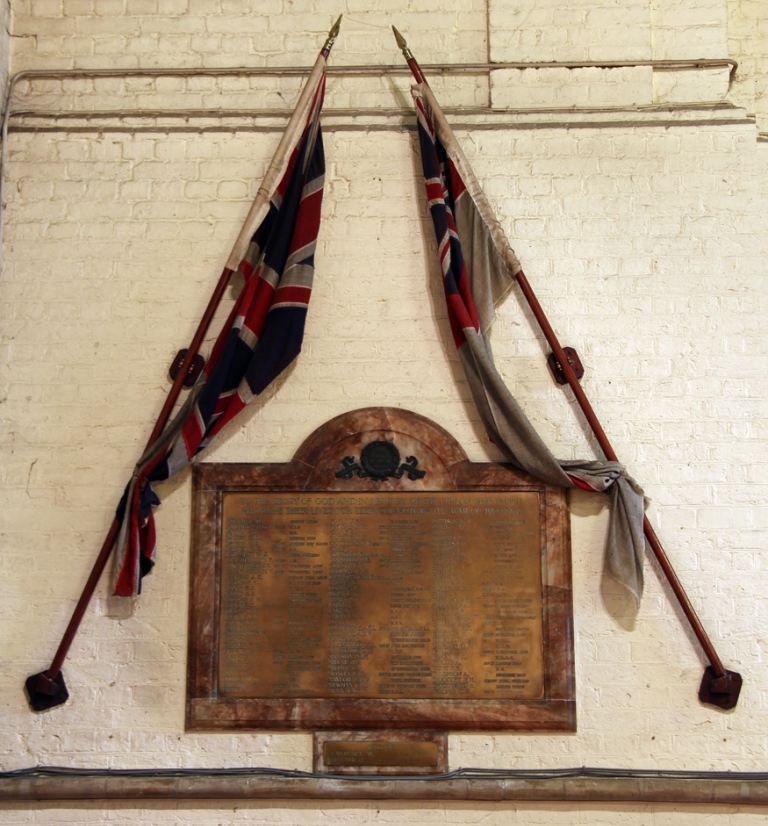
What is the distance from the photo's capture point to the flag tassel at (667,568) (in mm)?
3566

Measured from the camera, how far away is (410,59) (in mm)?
3896

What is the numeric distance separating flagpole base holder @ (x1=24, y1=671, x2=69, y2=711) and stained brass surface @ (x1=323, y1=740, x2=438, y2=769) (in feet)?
3.43

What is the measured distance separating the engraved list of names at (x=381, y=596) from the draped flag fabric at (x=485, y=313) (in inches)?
9.0

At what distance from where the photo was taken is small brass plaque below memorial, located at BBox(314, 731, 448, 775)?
11.7 ft

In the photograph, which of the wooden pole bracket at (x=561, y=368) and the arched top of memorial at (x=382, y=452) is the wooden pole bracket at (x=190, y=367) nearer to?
the arched top of memorial at (x=382, y=452)

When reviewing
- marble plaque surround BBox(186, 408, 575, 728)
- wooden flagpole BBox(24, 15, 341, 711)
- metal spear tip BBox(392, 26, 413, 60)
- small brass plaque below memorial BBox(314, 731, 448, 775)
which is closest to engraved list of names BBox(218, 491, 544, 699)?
marble plaque surround BBox(186, 408, 575, 728)

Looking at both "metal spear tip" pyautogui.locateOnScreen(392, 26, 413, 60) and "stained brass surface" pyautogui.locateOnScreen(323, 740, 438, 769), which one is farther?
"metal spear tip" pyautogui.locateOnScreen(392, 26, 413, 60)

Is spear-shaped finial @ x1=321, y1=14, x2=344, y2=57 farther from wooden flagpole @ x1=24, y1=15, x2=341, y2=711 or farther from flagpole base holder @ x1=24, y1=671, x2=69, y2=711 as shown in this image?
flagpole base holder @ x1=24, y1=671, x2=69, y2=711

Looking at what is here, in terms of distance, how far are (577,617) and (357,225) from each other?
71.6 inches

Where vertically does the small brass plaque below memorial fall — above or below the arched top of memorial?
below

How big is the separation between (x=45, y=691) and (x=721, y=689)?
2.57 m

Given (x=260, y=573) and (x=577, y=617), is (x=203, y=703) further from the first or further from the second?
(x=577, y=617)

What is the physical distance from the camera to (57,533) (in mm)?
3795

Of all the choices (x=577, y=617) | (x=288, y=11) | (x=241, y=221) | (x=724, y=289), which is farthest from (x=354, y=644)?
(x=288, y=11)
